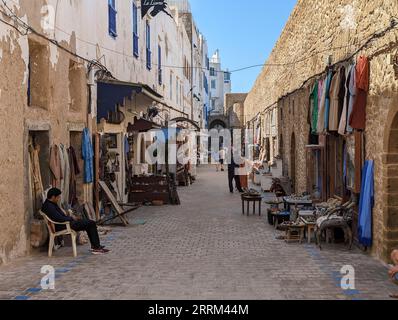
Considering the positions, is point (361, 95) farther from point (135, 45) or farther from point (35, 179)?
point (135, 45)

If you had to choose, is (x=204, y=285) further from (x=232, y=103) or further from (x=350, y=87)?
(x=232, y=103)


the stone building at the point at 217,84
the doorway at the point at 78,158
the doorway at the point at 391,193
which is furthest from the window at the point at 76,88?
the stone building at the point at 217,84

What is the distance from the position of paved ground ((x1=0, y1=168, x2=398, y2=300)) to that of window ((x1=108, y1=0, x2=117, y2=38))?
5.31 metres

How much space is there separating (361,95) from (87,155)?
559cm

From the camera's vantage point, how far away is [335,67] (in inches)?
417

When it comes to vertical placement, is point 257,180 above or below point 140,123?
below

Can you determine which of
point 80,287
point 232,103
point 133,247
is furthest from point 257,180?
point 232,103

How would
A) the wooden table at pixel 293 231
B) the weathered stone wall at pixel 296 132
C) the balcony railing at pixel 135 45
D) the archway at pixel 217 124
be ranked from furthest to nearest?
the archway at pixel 217 124
the balcony railing at pixel 135 45
the weathered stone wall at pixel 296 132
the wooden table at pixel 293 231

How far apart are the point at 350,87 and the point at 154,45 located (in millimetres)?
13091

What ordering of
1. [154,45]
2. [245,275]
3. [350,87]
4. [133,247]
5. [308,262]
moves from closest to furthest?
[245,275]
[308,262]
[350,87]
[133,247]
[154,45]

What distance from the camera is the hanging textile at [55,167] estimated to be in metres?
9.43

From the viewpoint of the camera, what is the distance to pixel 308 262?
8.02m

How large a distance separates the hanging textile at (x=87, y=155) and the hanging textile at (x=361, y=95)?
5362 millimetres

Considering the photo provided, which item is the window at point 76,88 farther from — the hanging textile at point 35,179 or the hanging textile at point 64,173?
the hanging textile at point 35,179
